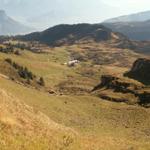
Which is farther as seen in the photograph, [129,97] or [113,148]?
[129,97]

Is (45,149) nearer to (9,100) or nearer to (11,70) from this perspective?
(9,100)

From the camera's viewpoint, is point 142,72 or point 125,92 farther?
point 142,72

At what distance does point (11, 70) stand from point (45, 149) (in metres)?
111

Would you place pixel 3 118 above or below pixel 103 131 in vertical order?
above

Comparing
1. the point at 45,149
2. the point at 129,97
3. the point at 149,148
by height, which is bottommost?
the point at 129,97

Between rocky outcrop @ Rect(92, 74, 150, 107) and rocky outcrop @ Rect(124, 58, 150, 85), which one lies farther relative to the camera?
rocky outcrop @ Rect(124, 58, 150, 85)

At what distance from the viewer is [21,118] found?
98.3 ft

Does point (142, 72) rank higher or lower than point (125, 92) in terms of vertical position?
higher

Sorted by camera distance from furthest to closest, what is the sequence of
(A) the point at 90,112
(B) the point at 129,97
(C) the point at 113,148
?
(B) the point at 129,97 < (A) the point at 90,112 < (C) the point at 113,148

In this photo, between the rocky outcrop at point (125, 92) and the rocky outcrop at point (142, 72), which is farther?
the rocky outcrop at point (142, 72)

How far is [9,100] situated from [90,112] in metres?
44.9

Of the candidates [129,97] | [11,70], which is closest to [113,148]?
[129,97]

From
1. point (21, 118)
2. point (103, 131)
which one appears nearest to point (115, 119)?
point (103, 131)

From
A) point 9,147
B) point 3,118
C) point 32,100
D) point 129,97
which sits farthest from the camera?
point 129,97
